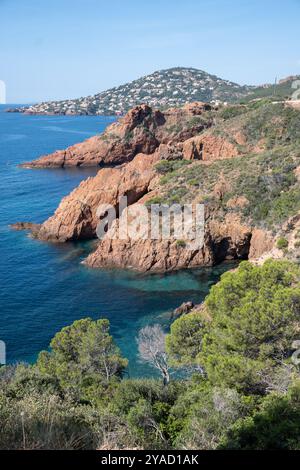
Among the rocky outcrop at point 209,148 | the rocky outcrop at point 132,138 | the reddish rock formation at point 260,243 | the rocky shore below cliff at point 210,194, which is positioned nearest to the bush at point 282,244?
the rocky shore below cliff at point 210,194

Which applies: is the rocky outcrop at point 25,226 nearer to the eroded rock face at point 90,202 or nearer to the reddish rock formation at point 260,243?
the eroded rock face at point 90,202

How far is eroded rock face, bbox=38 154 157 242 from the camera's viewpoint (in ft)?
144

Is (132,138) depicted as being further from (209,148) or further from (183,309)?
(183,309)

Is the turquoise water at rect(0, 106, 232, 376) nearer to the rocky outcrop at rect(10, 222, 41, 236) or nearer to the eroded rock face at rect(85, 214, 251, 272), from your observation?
the rocky outcrop at rect(10, 222, 41, 236)

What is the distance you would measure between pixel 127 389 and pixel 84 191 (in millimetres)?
33132

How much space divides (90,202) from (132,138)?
45.0 m

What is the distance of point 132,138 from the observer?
8656cm

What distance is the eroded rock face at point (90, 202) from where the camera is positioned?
44031mm

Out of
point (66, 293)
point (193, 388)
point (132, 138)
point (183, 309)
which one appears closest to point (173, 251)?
point (183, 309)

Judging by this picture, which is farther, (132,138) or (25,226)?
(132,138)

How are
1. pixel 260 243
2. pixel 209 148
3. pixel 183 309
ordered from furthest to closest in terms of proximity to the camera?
1. pixel 209 148
2. pixel 260 243
3. pixel 183 309

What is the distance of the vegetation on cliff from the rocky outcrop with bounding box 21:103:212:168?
69410 mm

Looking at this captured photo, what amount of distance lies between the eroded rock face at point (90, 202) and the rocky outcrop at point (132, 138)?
40.4 m

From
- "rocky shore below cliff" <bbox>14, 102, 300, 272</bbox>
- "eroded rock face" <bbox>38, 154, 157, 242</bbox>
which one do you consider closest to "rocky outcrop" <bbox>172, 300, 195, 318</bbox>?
"rocky shore below cliff" <bbox>14, 102, 300, 272</bbox>
